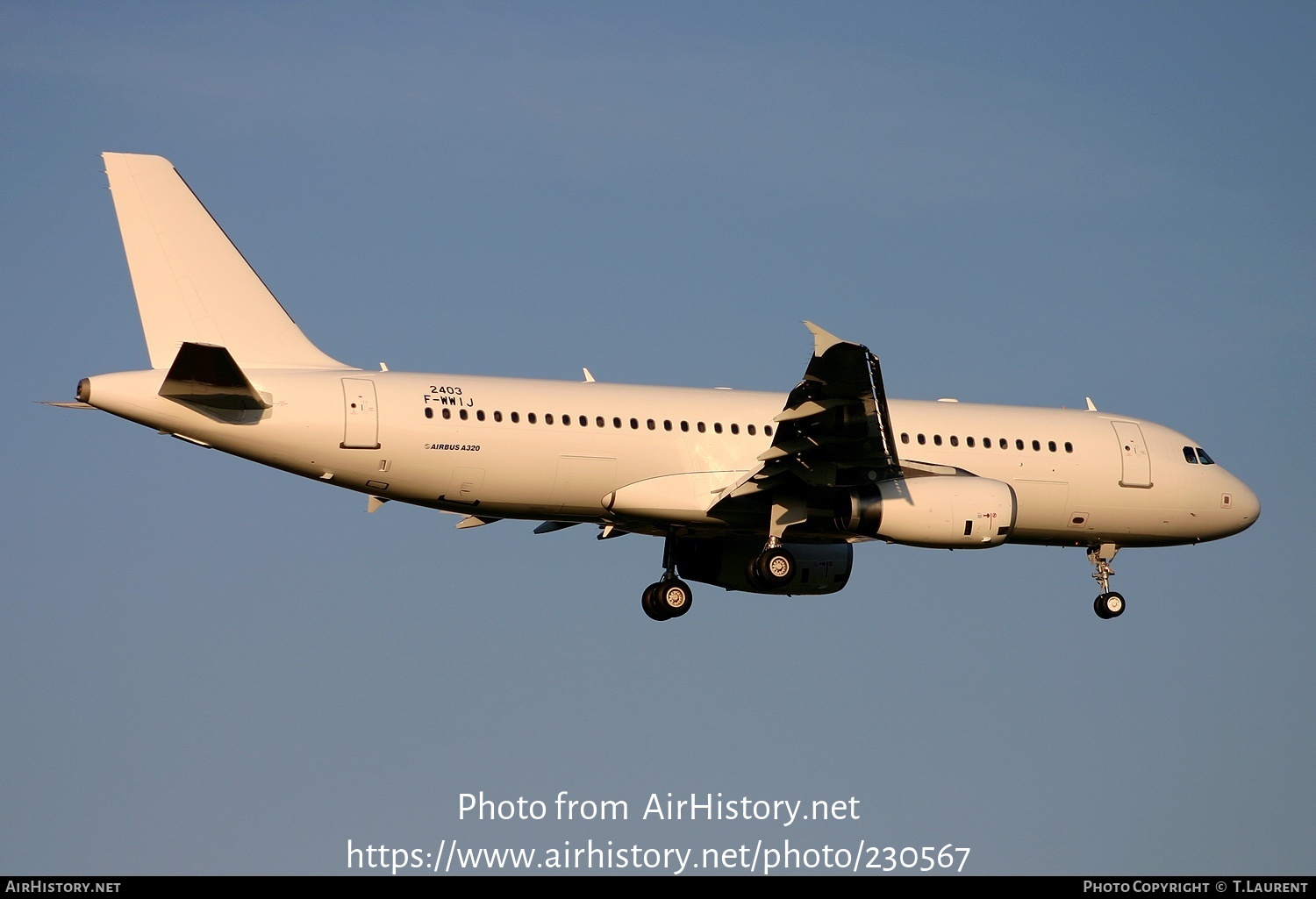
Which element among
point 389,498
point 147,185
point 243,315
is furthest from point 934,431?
point 147,185

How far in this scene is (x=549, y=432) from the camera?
27781mm

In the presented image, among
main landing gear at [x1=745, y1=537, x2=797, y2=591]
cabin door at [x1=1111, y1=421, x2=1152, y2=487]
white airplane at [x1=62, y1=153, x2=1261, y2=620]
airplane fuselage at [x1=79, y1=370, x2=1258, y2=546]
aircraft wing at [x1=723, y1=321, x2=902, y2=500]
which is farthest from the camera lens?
cabin door at [x1=1111, y1=421, x2=1152, y2=487]

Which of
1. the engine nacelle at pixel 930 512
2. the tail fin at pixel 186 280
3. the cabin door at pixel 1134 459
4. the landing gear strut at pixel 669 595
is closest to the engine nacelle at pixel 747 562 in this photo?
the landing gear strut at pixel 669 595

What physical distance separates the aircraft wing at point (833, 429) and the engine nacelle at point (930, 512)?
402 millimetres

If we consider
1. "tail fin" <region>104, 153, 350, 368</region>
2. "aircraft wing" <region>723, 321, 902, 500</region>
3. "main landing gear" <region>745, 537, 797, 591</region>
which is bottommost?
"main landing gear" <region>745, 537, 797, 591</region>

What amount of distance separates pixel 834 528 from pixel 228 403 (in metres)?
10.7

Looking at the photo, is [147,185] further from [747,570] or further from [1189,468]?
[1189,468]

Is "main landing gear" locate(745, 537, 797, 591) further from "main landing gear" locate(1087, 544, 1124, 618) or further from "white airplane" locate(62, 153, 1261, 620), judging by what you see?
"main landing gear" locate(1087, 544, 1124, 618)

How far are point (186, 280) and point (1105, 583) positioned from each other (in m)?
18.5

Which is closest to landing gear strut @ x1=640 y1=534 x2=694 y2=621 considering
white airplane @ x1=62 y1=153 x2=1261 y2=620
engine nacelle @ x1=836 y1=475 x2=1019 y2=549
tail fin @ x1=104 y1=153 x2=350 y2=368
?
white airplane @ x1=62 y1=153 x2=1261 y2=620

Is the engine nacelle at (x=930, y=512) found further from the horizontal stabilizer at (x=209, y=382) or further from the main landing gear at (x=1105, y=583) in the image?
the horizontal stabilizer at (x=209, y=382)

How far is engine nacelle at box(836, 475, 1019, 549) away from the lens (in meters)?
28.0

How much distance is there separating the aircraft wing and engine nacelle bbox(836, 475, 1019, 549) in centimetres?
40

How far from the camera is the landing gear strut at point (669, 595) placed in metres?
31.4
